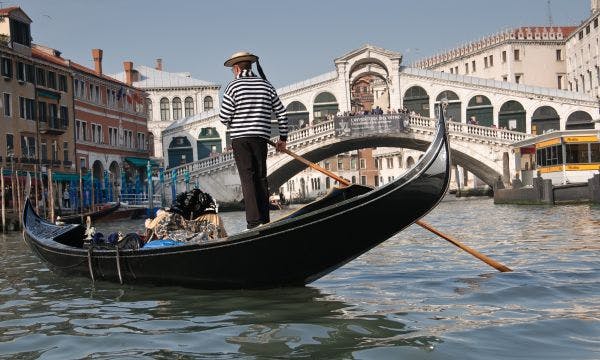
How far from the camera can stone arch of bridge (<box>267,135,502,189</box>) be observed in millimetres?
24125

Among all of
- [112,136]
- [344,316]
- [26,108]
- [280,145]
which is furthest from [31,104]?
[344,316]

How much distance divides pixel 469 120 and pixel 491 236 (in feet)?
65.5

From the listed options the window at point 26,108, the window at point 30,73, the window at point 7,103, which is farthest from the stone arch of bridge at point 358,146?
the window at point 7,103

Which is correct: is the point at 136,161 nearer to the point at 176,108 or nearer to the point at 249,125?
the point at 176,108

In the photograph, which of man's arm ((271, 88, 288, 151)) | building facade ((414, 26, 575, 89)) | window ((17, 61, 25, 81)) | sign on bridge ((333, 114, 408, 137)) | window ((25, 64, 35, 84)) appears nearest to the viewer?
man's arm ((271, 88, 288, 151))

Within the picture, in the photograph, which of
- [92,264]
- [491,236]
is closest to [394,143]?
[491,236]

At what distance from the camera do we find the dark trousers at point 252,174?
4.36 metres

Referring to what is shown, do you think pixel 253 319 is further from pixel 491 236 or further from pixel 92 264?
pixel 491 236

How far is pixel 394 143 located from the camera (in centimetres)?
2581

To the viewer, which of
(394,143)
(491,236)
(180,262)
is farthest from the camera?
(394,143)

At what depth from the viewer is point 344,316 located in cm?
356

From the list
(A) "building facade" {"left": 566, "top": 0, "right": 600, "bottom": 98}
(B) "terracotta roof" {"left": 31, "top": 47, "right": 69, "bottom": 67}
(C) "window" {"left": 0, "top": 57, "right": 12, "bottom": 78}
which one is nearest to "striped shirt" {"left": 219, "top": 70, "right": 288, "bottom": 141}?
(C) "window" {"left": 0, "top": 57, "right": 12, "bottom": 78}

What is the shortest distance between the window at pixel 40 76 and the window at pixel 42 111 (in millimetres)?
491

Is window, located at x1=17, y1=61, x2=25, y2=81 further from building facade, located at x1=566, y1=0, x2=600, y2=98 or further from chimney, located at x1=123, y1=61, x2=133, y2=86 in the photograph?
building facade, located at x1=566, y1=0, x2=600, y2=98
